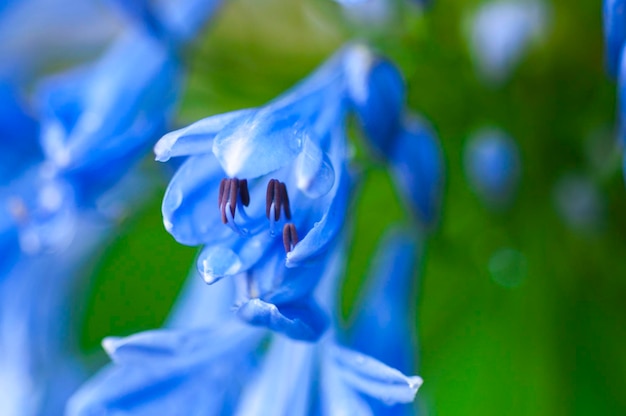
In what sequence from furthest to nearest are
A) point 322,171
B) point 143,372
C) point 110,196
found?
point 110,196, point 143,372, point 322,171

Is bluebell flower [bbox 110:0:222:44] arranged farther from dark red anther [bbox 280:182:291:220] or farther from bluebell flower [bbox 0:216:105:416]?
dark red anther [bbox 280:182:291:220]

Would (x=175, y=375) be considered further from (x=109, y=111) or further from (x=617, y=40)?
(x=617, y=40)

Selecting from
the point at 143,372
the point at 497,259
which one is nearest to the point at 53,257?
the point at 143,372

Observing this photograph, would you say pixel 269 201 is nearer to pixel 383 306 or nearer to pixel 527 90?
pixel 383 306

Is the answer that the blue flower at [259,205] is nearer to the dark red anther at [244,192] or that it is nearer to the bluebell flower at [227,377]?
the dark red anther at [244,192]

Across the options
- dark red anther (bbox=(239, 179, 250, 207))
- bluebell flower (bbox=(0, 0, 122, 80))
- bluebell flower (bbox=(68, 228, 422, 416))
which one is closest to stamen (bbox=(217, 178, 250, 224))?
dark red anther (bbox=(239, 179, 250, 207))

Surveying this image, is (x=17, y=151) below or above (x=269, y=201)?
above

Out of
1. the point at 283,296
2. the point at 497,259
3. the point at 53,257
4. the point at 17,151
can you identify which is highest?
the point at 17,151

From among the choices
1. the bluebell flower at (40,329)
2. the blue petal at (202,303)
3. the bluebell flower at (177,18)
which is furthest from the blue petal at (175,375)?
the bluebell flower at (177,18)
